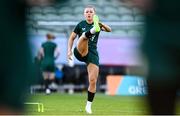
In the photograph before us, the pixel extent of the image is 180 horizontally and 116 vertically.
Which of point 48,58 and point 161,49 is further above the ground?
point 161,49

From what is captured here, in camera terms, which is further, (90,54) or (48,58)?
(48,58)

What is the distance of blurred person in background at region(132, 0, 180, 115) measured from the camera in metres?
2.96

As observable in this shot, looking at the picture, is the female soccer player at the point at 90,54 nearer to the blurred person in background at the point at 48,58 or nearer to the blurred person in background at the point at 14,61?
the blurred person in background at the point at 48,58

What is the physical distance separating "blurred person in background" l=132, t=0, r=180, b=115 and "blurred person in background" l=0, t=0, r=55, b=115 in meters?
0.46

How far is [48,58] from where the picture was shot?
63.9 feet

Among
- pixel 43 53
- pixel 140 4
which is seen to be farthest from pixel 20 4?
pixel 43 53

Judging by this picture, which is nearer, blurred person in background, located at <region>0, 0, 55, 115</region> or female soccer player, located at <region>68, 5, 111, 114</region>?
blurred person in background, located at <region>0, 0, 55, 115</region>

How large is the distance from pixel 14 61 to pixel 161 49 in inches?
22.9

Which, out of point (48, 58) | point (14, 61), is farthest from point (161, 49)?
point (48, 58)

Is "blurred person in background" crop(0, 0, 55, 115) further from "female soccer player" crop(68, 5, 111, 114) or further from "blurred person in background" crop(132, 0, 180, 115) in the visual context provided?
"female soccer player" crop(68, 5, 111, 114)

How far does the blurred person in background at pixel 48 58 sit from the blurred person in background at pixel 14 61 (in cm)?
1546

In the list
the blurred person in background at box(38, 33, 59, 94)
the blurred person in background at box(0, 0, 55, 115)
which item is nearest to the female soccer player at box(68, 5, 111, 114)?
the blurred person in background at box(38, 33, 59, 94)

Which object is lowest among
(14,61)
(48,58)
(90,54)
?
(48,58)

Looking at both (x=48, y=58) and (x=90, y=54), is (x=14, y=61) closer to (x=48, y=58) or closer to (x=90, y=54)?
(x=90, y=54)
